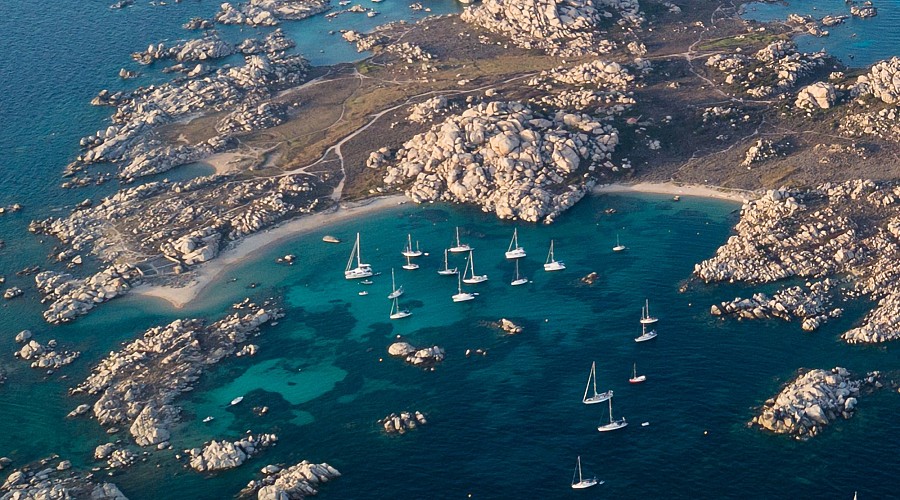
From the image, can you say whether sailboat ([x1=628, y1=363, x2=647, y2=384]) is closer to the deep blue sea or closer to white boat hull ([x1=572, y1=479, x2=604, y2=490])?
the deep blue sea

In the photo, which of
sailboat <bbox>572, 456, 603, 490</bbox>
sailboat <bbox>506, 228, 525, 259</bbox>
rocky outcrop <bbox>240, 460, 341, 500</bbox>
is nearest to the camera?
sailboat <bbox>572, 456, 603, 490</bbox>

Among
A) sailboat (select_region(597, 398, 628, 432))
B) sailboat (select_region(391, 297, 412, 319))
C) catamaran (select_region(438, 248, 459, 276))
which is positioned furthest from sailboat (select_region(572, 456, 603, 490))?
catamaran (select_region(438, 248, 459, 276))

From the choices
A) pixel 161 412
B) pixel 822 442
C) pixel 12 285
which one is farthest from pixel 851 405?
pixel 12 285

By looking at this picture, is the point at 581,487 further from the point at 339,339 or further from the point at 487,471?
the point at 339,339

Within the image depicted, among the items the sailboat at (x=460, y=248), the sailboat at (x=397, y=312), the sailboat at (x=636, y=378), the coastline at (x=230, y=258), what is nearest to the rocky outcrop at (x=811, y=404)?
the sailboat at (x=636, y=378)

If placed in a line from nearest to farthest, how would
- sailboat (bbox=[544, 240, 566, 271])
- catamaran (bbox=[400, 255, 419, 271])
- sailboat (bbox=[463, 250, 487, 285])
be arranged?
sailboat (bbox=[463, 250, 487, 285]) < sailboat (bbox=[544, 240, 566, 271]) < catamaran (bbox=[400, 255, 419, 271])

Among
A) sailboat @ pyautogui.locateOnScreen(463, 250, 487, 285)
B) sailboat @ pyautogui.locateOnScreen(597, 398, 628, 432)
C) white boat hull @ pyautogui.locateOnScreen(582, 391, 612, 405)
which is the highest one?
sailboat @ pyautogui.locateOnScreen(463, 250, 487, 285)

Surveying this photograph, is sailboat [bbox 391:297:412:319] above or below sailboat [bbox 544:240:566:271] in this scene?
below

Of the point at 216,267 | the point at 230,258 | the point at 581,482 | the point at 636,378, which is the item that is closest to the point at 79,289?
the point at 216,267
